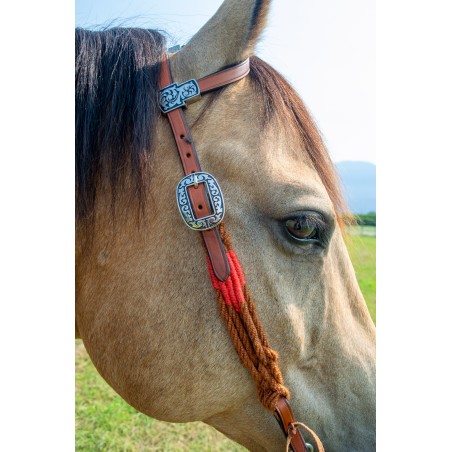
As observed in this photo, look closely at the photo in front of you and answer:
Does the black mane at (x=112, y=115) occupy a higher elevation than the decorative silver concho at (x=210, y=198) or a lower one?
higher

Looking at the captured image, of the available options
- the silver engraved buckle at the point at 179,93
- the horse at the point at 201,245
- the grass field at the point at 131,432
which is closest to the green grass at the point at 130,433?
the grass field at the point at 131,432

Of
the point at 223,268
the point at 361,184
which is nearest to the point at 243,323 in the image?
the point at 223,268

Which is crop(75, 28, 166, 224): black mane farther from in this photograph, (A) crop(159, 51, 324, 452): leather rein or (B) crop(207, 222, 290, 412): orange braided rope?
(B) crop(207, 222, 290, 412): orange braided rope

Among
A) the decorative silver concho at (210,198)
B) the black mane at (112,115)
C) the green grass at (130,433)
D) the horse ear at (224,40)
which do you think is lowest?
the green grass at (130,433)

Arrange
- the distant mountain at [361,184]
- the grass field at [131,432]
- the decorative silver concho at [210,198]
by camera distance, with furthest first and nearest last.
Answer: the grass field at [131,432] < the distant mountain at [361,184] < the decorative silver concho at [210,198]

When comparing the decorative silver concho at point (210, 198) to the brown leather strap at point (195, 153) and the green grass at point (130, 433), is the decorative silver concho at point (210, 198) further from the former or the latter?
the green grass at point (130, 433)

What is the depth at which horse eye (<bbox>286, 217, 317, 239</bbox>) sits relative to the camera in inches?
28.6

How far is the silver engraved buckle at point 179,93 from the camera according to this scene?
29.7 inches

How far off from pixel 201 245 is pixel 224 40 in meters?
0.39

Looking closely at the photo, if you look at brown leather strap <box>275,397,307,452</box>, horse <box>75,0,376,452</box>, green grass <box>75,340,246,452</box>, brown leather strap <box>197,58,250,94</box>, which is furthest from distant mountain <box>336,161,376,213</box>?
green grass <box>75,340,246,452</box>

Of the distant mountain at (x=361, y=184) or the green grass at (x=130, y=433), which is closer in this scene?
the distant mountain at (x=361, y=184)

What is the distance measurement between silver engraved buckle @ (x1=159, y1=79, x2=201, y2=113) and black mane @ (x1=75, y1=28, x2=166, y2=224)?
0.02 metres

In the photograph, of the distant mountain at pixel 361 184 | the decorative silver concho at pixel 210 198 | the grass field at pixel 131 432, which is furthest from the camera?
the grass field at pixel 131 432
